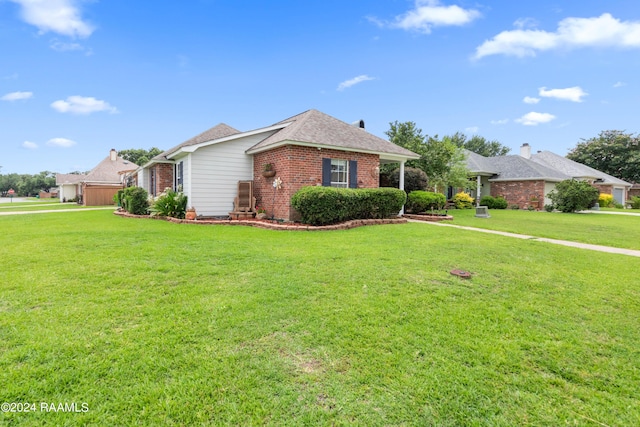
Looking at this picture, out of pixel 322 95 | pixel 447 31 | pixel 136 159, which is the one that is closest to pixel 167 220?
pixel 447 31

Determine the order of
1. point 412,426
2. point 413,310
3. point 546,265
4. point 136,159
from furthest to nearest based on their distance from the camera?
point 136,159 → point 546,265 → point 413,310 → point 412,426

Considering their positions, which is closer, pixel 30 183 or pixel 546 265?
pixel 546 265

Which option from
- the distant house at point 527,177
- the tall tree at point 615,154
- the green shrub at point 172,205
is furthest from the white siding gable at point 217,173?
the tall tree at point 615,154

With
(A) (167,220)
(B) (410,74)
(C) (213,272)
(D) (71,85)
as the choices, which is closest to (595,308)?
(C) (213,272)

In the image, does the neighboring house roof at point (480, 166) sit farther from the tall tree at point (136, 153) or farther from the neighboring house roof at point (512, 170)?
the tall tree at point (136, 153)

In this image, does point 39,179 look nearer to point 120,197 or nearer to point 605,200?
point 120,197

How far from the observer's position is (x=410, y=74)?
18422 millimetres

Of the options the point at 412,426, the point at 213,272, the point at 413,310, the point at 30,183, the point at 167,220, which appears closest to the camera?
the point at 412,426

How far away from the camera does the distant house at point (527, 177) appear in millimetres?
23797

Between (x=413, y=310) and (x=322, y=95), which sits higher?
(x=322, y=95)

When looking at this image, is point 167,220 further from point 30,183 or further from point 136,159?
point 30,183

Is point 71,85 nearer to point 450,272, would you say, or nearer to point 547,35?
point 450,272

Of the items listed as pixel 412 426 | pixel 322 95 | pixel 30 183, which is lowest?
pixel 412 426

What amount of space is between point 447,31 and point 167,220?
15.1m
